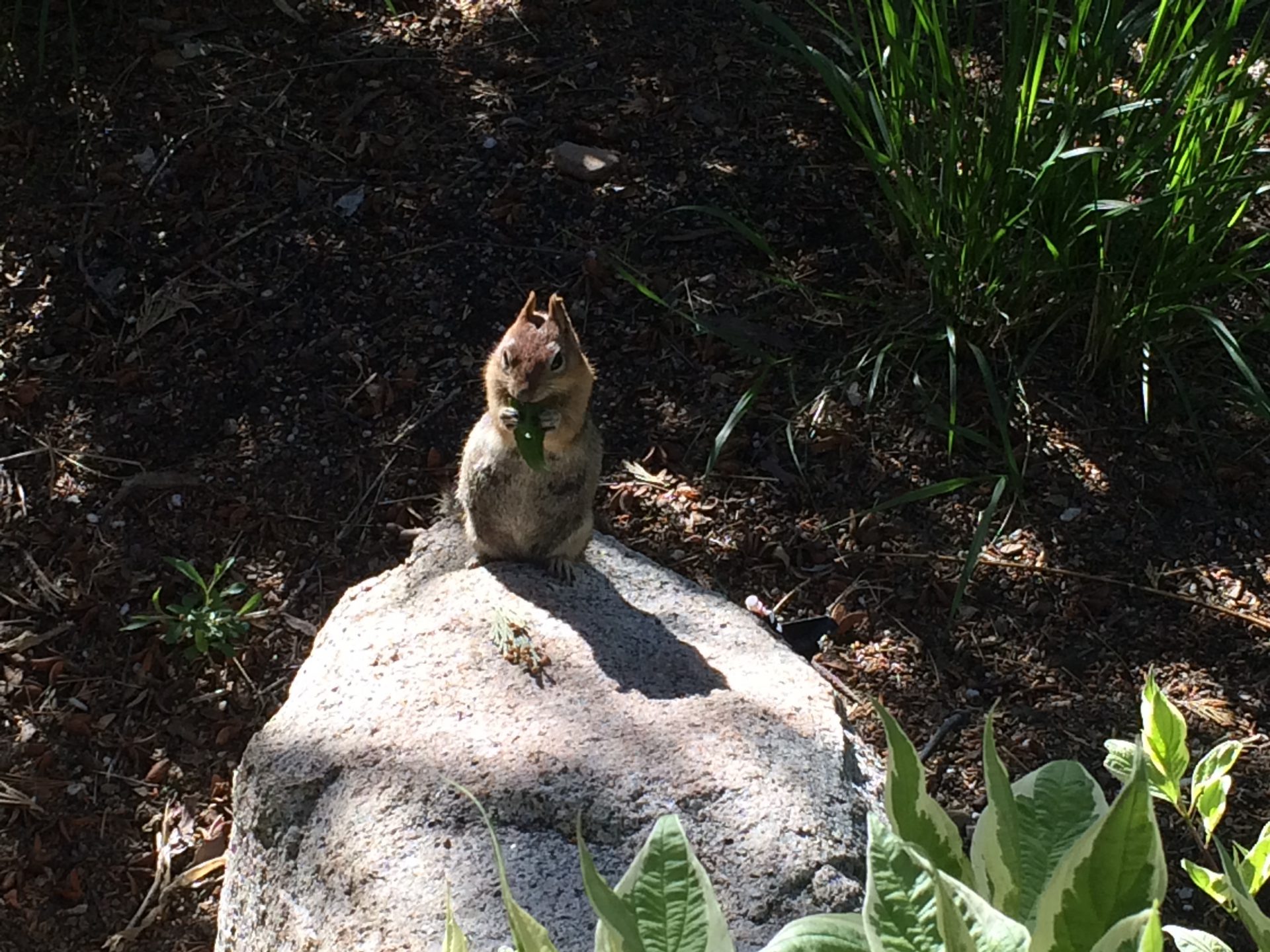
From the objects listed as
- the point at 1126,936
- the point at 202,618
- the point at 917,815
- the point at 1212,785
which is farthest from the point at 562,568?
the point at 1126,936

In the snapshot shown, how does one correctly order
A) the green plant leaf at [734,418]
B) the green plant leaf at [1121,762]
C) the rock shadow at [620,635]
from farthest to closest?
1. the green plant leaf at [734,418]
2. the rock shadow at [620,635]
3. the green plant leaf at [1121,762]

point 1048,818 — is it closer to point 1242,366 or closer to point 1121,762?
point 1121,762

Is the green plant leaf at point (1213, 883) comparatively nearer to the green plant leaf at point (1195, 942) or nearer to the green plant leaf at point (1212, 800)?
the green plant leaf at point (1212, 800)

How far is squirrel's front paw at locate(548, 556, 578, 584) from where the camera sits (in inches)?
124

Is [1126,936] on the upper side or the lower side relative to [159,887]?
upper

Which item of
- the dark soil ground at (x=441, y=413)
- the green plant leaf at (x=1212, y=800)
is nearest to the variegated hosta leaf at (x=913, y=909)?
the green plant leaf at (x=1212, y=800)

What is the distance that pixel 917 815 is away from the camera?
955mm

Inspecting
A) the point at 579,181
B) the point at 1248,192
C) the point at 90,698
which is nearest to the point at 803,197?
the point at 579,181

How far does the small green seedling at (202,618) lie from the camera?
133 inches

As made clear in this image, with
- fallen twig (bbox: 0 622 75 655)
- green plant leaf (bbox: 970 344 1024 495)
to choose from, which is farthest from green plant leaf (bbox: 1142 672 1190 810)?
fallen twig (bbox: 0 622 75 655)

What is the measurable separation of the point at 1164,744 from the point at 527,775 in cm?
142

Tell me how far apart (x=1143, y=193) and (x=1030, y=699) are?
1720 mm

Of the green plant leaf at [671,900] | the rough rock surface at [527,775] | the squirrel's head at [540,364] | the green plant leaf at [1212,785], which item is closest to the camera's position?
the green plant leaf at [671,900]

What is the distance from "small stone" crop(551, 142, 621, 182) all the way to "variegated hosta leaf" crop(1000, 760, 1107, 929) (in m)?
3.65
